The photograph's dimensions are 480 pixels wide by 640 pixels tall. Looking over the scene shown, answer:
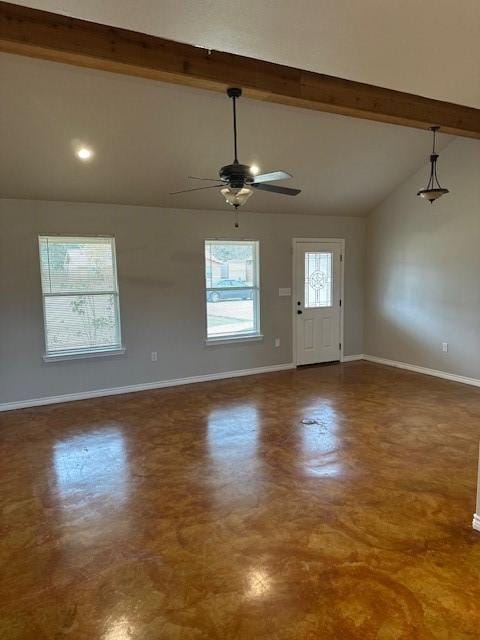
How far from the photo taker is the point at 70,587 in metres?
2.12

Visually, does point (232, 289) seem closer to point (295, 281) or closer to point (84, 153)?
point (295, 281)

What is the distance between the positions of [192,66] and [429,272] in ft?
14.6

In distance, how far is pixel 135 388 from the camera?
18.5 feet

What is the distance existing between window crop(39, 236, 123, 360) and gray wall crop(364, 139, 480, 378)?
168 inches

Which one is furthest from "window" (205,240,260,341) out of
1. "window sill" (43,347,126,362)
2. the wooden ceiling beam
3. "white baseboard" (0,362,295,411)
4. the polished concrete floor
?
the wooden ceiling beam

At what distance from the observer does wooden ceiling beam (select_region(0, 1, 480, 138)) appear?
2.69m

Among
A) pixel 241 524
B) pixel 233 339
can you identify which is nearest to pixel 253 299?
pixel 233 339

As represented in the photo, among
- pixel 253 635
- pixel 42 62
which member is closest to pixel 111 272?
pixel 42 62

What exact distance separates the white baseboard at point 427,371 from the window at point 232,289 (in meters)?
2.22

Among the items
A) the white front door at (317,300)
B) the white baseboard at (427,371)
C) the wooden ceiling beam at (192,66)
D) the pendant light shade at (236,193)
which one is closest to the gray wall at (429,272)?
the white baseboard at (427,371)

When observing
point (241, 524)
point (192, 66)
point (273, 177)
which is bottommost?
point (241, 524)

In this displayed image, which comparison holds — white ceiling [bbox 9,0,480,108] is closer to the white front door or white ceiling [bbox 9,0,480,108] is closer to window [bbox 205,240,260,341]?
window [bbox 205,240,260,341]

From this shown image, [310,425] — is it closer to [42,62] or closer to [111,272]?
[111,272]

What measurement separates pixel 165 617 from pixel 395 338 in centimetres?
571
